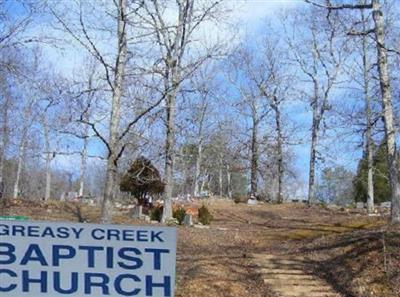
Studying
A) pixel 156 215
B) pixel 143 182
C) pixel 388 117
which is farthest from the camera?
pixel 143 182

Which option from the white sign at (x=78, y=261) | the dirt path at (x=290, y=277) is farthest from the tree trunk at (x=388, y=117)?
the white sign at (x=78, y=261)

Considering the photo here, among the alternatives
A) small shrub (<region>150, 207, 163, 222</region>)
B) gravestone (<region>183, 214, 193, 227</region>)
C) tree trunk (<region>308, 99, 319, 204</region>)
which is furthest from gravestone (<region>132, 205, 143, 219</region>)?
tree trunk (<region>308, 99, 319, 204</region>)

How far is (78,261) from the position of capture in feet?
17.6

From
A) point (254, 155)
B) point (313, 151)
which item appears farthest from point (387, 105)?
point (254, 155)

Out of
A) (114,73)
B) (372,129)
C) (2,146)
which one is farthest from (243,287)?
(2,146)

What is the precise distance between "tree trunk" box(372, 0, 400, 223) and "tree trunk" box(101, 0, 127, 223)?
8015 mm

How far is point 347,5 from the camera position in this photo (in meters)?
18.8

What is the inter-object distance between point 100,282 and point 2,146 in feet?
120

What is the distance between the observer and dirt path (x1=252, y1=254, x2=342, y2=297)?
1248 cm

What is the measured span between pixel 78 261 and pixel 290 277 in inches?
355

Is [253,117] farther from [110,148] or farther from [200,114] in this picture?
[110,148]

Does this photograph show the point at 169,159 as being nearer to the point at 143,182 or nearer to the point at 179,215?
the point at 179,215

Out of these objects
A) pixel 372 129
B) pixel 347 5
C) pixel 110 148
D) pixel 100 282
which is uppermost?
pixel 347 5

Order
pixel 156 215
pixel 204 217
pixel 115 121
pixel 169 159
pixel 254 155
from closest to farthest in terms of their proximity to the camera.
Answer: pixel 115 121
pixel 169 159
pixel 156 215
pixel 204 217
pixel 254 155
